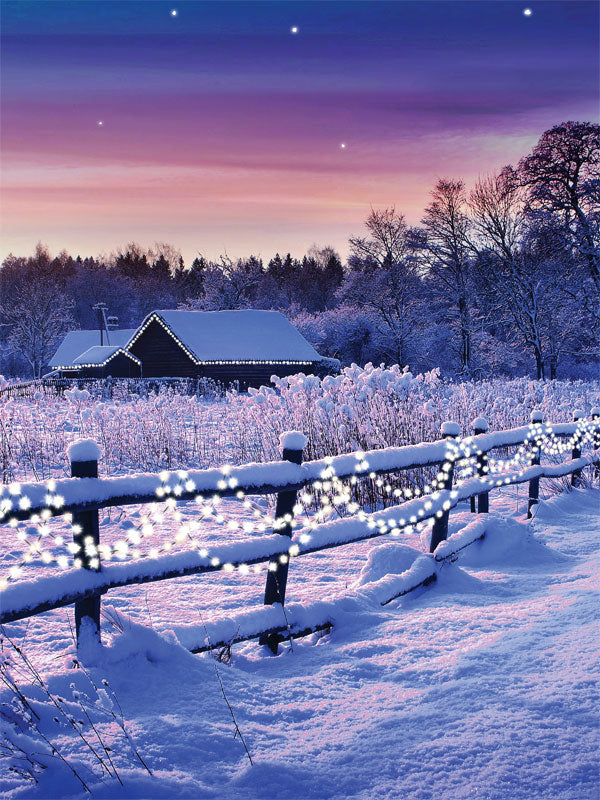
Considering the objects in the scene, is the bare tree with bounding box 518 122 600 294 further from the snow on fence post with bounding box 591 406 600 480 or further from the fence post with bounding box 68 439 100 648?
the fence post with bounding box 68 439 100 648

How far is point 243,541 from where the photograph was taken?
373 centimetres

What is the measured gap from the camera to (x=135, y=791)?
2295 millimetres

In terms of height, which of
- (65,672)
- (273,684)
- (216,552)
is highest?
(216,552)

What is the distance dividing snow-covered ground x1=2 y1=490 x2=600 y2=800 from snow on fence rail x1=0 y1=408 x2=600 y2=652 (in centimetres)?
21

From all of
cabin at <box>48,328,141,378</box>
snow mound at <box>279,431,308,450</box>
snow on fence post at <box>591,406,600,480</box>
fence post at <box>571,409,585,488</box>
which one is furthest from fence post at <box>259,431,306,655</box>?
cabin at <box>48,328,141,378</box>

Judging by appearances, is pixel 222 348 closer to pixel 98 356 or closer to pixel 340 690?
pixel 98 356

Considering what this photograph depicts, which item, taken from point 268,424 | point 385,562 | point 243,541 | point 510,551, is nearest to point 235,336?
point 268,424

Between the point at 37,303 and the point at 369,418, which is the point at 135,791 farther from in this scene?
the point at 37,303

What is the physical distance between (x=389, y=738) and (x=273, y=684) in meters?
0.89

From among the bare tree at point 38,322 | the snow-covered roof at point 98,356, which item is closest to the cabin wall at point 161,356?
the snow-covered roof at point 98,356

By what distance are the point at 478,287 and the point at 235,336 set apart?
16.4 meters

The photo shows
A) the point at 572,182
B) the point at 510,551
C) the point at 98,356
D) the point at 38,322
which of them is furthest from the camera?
the point at 38,322

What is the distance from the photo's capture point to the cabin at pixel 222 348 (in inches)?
1342

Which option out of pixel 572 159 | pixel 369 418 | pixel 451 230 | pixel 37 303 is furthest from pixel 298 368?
pixel 37 303
